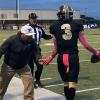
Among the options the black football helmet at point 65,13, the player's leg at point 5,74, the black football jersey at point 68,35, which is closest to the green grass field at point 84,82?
the black football jersey at point 68,35

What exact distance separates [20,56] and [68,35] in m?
0.98

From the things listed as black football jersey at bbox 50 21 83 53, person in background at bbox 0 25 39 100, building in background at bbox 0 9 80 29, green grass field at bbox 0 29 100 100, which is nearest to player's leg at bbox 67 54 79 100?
black football jersey at bbox 50 21 83 53

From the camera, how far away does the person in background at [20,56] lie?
8279mm

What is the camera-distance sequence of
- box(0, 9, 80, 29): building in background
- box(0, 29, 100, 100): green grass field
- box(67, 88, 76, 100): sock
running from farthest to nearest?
box(0, 9, 80, 29): building in background
box(0, 29, 100, 100): green grass field
box(67, 88, 76, 100): sock

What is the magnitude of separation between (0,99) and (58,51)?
4.79ft

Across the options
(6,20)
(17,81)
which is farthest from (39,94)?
(6,20)

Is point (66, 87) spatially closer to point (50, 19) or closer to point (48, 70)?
point (48, 70)

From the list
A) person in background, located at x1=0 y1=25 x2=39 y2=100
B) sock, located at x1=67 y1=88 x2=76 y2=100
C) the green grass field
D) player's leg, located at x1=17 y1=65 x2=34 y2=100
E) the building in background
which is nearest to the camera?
person in background, located at x1=0 y1=25 x2=39 y2=100

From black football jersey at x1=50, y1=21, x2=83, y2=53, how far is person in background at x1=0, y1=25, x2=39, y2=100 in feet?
1.65

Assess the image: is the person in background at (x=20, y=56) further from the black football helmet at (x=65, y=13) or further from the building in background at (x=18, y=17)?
the building in background at (x=18, y=17)

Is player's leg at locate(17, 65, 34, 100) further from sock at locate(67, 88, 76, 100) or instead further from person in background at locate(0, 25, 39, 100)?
sock at locate(67, 88, 76, 100)

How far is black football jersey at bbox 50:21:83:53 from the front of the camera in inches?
336

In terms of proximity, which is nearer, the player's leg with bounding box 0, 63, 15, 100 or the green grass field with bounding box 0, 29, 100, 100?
the player's leg with bounding box 0, 63, 15, 100

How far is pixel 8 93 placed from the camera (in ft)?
36.2
